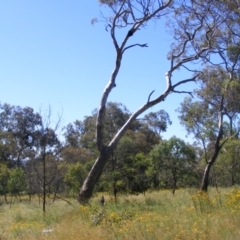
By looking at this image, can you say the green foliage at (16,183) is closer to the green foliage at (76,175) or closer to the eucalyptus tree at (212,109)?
the green foliage at (76,175)

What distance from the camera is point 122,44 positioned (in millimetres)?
13914

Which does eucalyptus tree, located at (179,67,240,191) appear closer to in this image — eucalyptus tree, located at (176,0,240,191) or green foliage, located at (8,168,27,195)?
eucalyptus tree, located at (176,0,240,191)

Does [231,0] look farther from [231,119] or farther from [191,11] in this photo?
[231,119]

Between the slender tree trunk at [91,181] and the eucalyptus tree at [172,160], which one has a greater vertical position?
the eucalyptus tree at [172,160]

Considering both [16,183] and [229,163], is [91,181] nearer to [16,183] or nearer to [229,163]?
[16,183]

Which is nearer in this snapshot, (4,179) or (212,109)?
(212,109)

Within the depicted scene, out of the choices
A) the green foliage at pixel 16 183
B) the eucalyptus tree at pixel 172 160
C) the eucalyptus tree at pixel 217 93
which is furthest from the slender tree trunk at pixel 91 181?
the green foliage at pixel 16 183

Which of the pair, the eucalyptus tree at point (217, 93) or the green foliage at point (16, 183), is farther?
the green foliage at point (16, 183)

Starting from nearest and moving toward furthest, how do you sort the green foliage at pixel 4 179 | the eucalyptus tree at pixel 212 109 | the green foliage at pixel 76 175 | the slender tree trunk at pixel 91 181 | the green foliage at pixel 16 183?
1. the slender tree trunk at pixel 91 181
2. the eucalyptus tree at pixel 212 109
3. the green foliage at pixel 76 175
4. the green foliage at pixel 16 183
5. the green foliage at pixel 4 179

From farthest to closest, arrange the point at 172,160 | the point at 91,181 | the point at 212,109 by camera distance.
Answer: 1. the point at 172,160
2. the point at 212,109
3. the point at 91,181

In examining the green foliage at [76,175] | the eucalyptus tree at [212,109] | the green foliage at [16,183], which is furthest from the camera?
the green foliage at [16,183]

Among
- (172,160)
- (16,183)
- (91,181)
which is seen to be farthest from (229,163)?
(91,181)

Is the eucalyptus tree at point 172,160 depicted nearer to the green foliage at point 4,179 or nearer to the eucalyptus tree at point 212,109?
the eucalyptus tree at point 212,109

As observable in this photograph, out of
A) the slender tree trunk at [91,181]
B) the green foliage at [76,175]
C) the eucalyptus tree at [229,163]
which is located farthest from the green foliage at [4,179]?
the slender tree trunk at [91,181]
